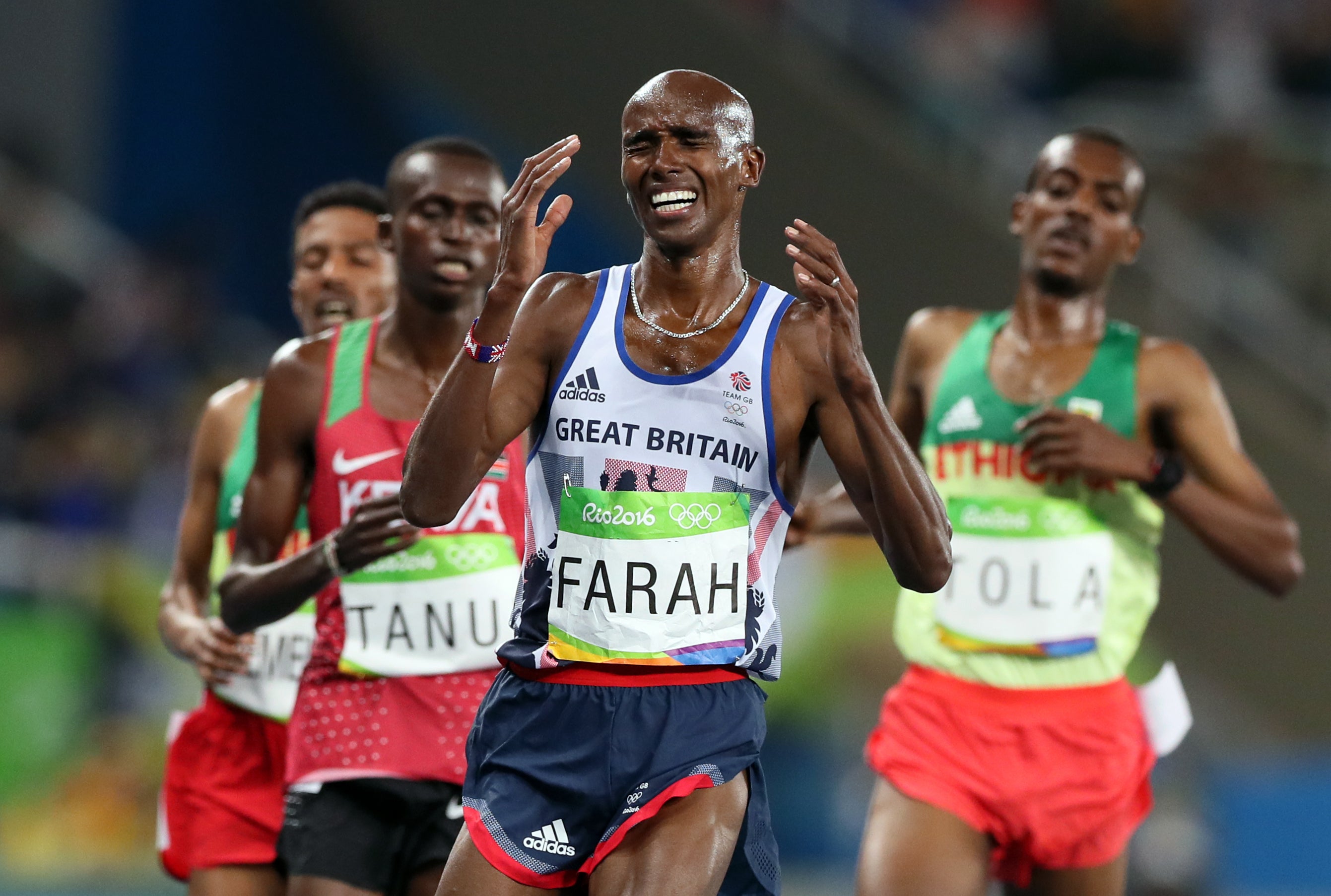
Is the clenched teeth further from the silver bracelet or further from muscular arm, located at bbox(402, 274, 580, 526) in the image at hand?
the silver bracelet

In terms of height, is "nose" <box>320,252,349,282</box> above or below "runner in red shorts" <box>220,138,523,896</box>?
above

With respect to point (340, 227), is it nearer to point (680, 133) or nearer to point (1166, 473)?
point (680, 133)

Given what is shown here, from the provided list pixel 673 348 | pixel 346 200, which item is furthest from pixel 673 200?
pixel 346 200

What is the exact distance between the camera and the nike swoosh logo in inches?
169

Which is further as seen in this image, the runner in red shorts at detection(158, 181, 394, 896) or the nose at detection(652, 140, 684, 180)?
the runner in red shorts at detection(158, 181, 394, 896)

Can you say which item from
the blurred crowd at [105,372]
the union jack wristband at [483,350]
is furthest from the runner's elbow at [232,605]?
the blurred crowd at [105,372]

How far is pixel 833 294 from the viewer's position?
313 cm

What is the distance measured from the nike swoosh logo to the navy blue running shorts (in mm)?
1041

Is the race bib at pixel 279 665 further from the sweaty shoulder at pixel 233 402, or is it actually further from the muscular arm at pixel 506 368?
the muscular arm at pixel 506 368

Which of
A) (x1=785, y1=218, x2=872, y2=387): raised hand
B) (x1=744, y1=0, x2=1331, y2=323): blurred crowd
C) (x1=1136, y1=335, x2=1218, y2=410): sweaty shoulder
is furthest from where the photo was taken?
(x1=744, y1=0, x2=1331, y2=323): blurred crowd

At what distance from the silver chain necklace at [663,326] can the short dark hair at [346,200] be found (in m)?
2.17

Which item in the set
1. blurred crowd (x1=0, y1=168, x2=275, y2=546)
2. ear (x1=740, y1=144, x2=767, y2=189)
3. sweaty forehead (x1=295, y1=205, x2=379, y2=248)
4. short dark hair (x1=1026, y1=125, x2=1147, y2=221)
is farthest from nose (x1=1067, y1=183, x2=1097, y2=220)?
blurred crowd (x1=0, y1=168, x2=275, y2=546)

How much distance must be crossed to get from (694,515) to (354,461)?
1.23 metres

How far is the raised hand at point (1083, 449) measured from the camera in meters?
4.62
